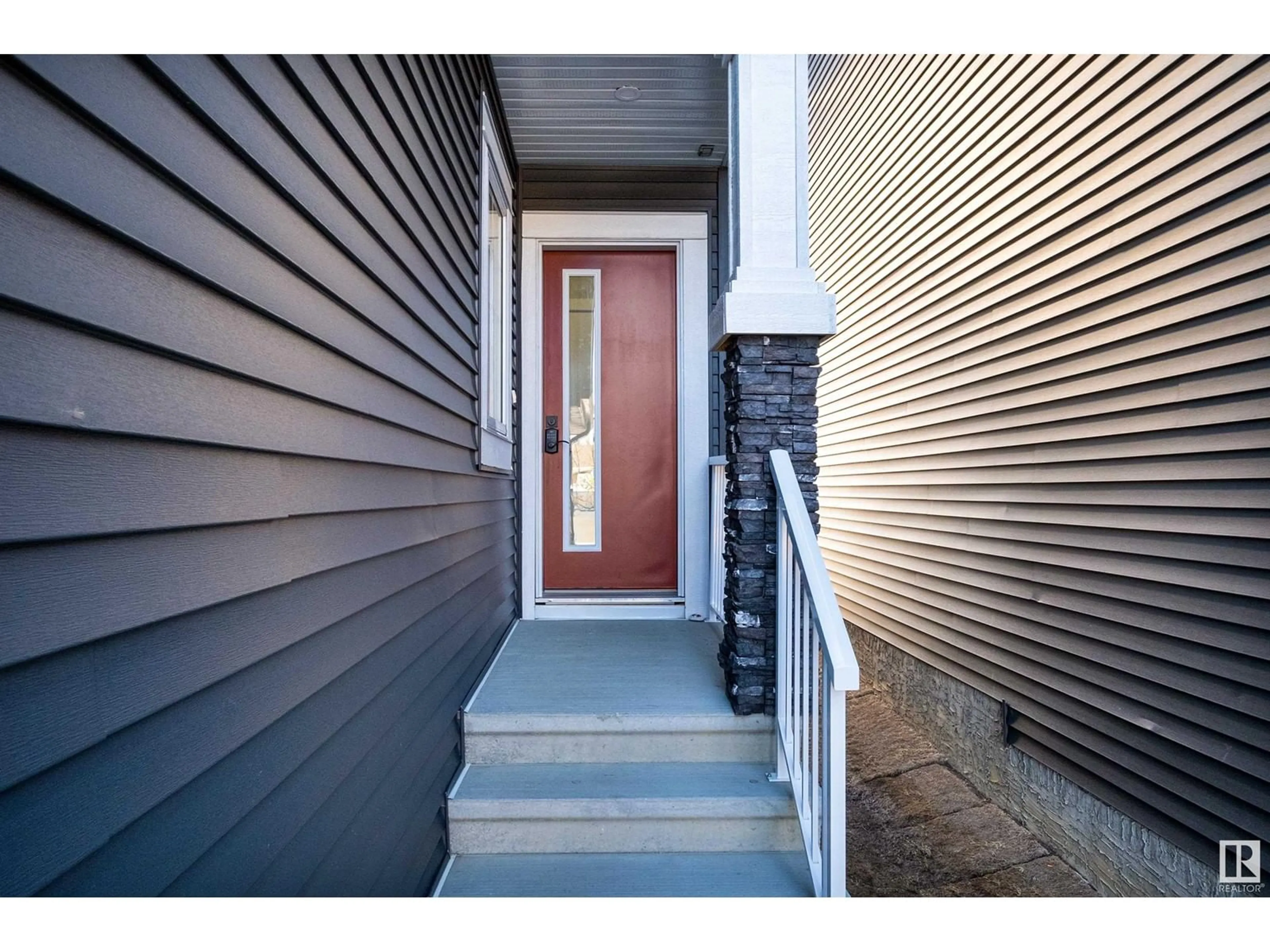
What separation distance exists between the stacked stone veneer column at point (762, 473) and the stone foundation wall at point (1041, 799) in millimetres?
1396

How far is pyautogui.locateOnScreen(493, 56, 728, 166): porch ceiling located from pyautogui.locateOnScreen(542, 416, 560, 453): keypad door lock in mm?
1432

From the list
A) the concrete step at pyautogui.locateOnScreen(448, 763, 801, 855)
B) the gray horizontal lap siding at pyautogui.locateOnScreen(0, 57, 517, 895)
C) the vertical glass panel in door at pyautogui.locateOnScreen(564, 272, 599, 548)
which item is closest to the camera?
the gray horizontal lap siding at pyautogui.locateOnScreen(0, 57, 517, 895)

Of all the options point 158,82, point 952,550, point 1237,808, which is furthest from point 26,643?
point 952,550

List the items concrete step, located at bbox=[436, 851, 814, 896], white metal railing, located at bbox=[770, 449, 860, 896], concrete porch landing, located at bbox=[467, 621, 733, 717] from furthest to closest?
concrete porch landing, located at bbox=[467, 621, 733, 717] < concrete step, located at bbox=[436, 851, 814, 896] < white metal railing, located at bbox=[770, 449, 860, 896]

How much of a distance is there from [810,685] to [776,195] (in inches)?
59.5

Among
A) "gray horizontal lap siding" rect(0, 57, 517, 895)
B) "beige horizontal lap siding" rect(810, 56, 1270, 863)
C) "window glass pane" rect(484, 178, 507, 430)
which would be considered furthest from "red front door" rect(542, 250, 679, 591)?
"gray horizontal lap siding" rect(0, 57, 517, 895)

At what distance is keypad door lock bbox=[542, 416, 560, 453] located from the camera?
403cm

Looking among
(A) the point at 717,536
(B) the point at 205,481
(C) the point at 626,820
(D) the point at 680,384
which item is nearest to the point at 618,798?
(C) the point at 626,820

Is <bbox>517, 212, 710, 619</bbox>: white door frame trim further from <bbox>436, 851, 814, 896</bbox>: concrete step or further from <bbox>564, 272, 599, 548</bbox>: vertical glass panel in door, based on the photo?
<bbox>436, 851, 814, 896</bbox>: concrete step

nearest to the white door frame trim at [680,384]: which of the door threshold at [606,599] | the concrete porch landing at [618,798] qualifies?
the door threshold at [606,599]

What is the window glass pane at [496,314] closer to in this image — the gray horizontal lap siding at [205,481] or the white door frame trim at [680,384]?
the white door frame trim at [680,384]

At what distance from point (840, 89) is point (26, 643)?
20.6ft

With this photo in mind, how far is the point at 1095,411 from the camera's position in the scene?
2.78 m
